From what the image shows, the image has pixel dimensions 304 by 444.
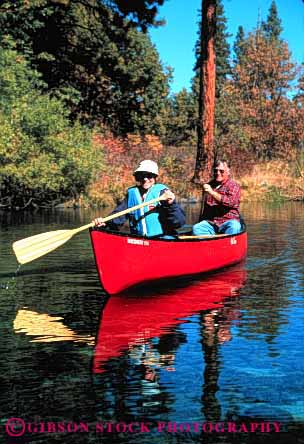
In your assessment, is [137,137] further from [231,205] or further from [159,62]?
[231,205]

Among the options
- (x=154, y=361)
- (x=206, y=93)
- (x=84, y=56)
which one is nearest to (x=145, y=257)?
(x=154, y=361)

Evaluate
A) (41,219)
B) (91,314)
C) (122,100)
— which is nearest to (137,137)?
(122,100)

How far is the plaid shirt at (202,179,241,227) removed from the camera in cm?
1172

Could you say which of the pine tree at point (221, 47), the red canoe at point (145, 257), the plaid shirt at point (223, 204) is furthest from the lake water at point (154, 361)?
the pine tree at point (221, 47)

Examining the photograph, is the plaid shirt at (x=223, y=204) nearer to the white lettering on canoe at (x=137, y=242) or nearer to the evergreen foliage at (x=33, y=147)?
the white lettering on canoe at (x=137, y=242)

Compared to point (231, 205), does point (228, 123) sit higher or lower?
higher

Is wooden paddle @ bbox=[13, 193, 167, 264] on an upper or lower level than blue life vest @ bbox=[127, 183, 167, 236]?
lower

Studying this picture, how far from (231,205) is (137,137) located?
24.0 meters

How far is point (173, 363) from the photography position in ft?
19.0

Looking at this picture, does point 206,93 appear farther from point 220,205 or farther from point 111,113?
point 111,113

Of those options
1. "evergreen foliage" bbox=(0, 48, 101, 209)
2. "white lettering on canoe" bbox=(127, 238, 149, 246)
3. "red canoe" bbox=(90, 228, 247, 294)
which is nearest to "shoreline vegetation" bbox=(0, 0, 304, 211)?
"evergreen foliage" bbox=(0, 48, 101, 209)

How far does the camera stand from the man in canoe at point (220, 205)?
38.3 feet

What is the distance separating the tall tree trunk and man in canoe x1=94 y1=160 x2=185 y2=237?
29.3ft

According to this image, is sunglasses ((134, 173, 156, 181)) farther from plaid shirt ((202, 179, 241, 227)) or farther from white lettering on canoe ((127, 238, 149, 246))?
plaid shirt ((202, 179, 241, 227))
